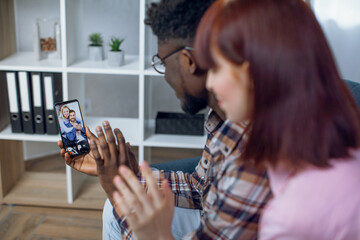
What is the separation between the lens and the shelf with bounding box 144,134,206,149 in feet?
6.14

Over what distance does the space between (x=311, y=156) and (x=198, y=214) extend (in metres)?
0.59

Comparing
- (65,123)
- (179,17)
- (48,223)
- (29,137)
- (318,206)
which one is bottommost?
(48,223)

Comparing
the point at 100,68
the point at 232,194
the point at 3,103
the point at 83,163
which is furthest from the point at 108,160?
the point at 3,103

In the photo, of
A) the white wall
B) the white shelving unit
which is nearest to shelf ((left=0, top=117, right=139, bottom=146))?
the white shelving unit

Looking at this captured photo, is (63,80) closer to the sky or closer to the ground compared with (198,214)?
closer to the sky

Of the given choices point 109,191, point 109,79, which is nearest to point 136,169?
point 109,191

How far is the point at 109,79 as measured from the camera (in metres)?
2.62

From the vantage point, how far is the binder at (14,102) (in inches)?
72.1

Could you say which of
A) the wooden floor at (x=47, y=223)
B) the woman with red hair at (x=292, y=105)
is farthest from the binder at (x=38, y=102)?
the woman with red hair at (x=292, y=105)

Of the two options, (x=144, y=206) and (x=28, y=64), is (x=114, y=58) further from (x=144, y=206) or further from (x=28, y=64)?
(x=144, y=206)

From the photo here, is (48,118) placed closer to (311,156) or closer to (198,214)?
(198,214)

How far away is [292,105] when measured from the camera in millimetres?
672

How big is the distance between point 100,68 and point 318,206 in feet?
4.35

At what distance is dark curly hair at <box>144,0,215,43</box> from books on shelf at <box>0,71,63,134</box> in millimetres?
928
